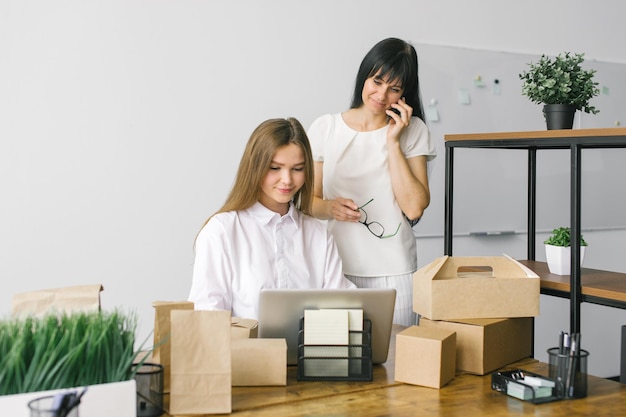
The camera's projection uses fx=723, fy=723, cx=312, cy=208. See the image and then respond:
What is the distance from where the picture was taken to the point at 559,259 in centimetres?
221

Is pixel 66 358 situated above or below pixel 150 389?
above

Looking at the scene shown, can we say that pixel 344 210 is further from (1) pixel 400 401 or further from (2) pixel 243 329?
(1) pixel 400 401

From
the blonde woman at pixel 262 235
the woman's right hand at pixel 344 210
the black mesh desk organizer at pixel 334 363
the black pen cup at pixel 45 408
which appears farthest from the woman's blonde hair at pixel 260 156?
the black pen cup at pixel 45 408

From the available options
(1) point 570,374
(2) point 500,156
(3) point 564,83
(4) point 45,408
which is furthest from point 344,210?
(2) point 500,156

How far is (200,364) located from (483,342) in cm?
71

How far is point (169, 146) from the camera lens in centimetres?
331

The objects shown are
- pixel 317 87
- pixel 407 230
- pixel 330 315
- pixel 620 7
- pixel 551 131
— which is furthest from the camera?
pixel 620 7

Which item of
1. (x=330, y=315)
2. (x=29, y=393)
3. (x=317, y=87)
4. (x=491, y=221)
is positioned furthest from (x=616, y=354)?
(x=29, y=393)

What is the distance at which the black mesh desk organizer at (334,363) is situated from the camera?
170 cm

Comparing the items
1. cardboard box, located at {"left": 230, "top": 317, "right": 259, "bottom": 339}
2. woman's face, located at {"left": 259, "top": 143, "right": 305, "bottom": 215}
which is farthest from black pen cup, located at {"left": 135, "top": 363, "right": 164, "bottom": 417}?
woman's face, located at {"left": 259, "top": 143, "right": 305, "bottom": 215}

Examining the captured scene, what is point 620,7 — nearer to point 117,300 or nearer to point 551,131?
point 551,131

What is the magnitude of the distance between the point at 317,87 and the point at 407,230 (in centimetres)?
130

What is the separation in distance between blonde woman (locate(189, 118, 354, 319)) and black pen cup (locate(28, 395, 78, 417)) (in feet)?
2.98

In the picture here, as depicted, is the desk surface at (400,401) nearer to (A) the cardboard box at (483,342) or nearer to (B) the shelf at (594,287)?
(A) the cardboard box at (483,342)
